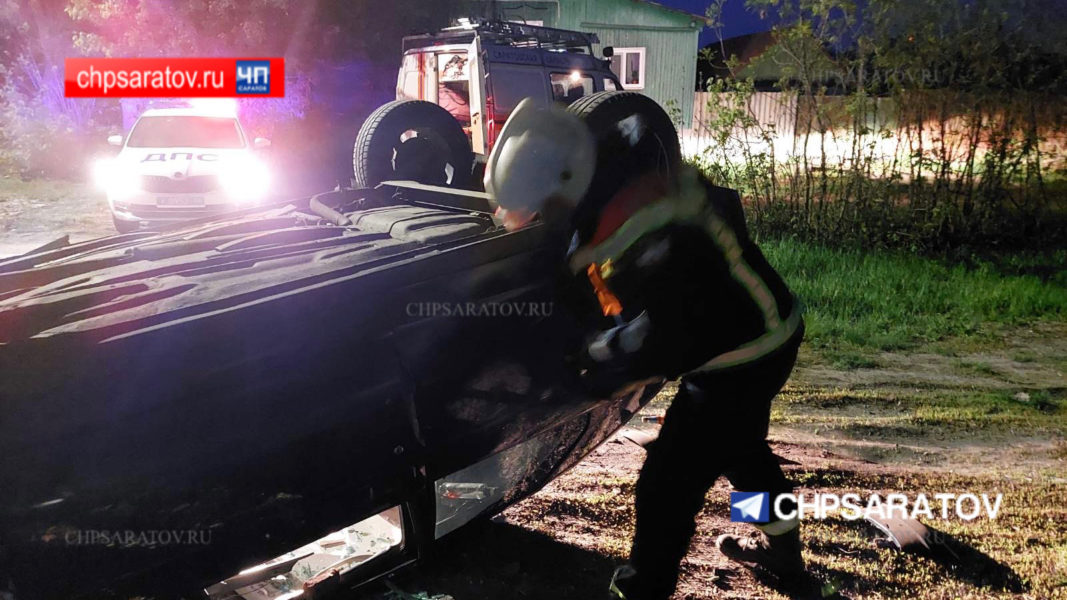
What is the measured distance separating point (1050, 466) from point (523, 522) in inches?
107

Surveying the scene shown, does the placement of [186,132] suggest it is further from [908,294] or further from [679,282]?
[679,282]

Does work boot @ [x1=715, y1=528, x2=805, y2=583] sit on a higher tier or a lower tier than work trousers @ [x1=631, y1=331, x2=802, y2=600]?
lower

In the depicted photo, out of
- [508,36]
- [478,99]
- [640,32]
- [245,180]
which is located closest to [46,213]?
[245,180]

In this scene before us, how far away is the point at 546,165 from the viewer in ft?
7.40

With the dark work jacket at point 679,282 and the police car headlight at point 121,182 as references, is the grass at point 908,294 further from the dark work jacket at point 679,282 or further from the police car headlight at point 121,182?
the police car headlight at point 121,182

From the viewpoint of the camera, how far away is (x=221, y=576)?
6.14 ft

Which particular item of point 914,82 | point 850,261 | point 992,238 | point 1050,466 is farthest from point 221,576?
point 992,238

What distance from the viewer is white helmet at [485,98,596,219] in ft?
7.41

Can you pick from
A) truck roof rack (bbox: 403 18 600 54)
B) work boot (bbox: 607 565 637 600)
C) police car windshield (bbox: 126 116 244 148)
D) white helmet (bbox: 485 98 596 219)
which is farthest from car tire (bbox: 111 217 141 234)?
work boot (bbox: 607 565 637 600)

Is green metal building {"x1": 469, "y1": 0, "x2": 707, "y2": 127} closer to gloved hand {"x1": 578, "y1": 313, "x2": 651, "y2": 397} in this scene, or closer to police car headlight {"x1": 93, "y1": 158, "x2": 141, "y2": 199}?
police car headlight {"x1": 93, "y1": 158, "x2": 141, "y2": 199}

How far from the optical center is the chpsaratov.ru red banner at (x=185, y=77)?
16.4 meters

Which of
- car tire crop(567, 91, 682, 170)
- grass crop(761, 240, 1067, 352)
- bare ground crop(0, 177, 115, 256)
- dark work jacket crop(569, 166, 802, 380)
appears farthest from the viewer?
bare ground crop(0, 177, 115, 256)

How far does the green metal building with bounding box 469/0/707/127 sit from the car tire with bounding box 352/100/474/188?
60.0ft

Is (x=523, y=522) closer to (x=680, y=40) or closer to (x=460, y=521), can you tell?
(x=460, y=521)
